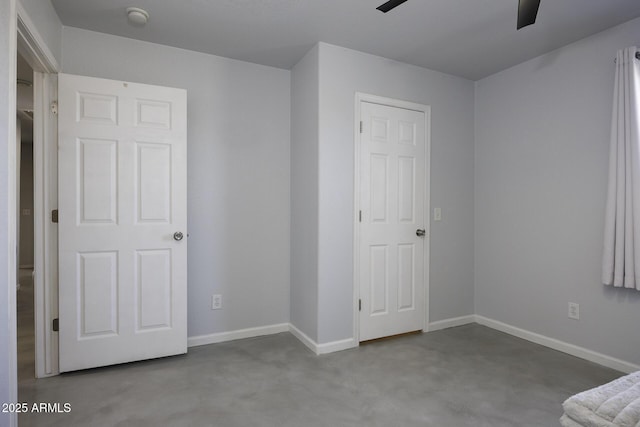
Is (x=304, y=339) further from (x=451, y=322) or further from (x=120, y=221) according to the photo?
(x=120, y=221)

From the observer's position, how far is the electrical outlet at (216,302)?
299 centimetres

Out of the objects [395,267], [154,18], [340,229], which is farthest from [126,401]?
[154,18]

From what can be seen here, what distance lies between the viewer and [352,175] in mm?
2918

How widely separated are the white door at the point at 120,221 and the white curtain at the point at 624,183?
3070mm

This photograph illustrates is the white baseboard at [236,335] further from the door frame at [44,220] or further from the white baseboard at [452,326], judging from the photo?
the door frame at [44,220]

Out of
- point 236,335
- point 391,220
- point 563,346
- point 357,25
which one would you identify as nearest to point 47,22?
point 357,25

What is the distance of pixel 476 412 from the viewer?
1950 mm

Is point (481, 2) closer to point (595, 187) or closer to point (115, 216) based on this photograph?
point (595, 187)

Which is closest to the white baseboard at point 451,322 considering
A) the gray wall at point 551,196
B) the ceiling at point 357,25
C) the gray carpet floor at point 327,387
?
the gray wall at point 551,196

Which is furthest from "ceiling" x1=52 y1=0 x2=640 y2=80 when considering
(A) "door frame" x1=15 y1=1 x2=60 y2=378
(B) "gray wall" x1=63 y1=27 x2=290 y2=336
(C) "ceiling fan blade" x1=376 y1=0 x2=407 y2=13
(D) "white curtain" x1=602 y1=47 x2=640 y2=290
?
(C) "ceiling fan blade" x1=376 y1=0 x2=407 y2=13

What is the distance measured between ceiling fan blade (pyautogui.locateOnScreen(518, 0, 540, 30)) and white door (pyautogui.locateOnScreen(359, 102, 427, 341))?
1.48 meters

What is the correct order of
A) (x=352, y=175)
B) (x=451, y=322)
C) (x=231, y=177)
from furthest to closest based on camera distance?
(x=451, y=322) < (x=231, y=177) < (x=352, y=175)

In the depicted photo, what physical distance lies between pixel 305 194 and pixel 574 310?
2.35 meters

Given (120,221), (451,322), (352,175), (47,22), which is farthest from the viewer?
(451,322)
